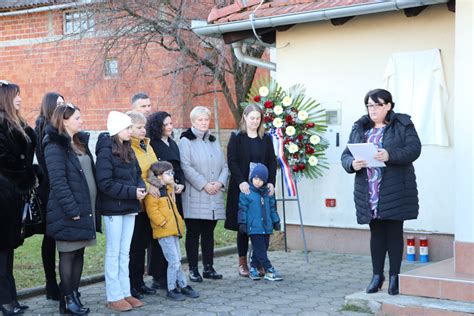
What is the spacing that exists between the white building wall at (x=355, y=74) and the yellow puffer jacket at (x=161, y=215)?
10.2 feet

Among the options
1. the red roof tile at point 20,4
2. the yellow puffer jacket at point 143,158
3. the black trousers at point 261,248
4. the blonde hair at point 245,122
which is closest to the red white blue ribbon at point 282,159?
the blonde hair at point 245,122

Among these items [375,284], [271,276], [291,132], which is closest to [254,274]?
[271,276]

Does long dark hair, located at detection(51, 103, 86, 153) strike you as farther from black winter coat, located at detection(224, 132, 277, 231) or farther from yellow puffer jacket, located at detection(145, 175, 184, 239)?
black winter coat, located at detection(224, 132, 277, 231)

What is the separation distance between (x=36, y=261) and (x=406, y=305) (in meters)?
5.03

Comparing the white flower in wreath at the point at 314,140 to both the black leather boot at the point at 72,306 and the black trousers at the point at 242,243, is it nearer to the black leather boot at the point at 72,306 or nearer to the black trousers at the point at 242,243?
the black trousers at the point at 242,243

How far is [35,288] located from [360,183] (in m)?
3.31

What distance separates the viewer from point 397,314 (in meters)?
6.55

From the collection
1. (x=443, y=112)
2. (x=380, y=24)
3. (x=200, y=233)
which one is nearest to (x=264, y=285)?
(x=200, y=233)

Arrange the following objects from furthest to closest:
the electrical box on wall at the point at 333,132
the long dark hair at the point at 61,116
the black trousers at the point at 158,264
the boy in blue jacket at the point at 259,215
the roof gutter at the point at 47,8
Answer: the roof gutter at the point at 47,8, the electrical box on wall at the point at 333,132, the boy in blue jacket at the point at 259,215, the black trousers at the point at 158,264, the long dark hair at the point at 61,116

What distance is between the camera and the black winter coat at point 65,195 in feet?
20.8

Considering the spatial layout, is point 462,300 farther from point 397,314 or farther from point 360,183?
point 360,183

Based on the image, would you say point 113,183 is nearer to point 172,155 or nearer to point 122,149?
point 122,149

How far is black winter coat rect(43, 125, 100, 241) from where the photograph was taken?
249 inches

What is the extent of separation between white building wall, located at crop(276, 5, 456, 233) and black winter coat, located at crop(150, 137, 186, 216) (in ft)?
8.37
